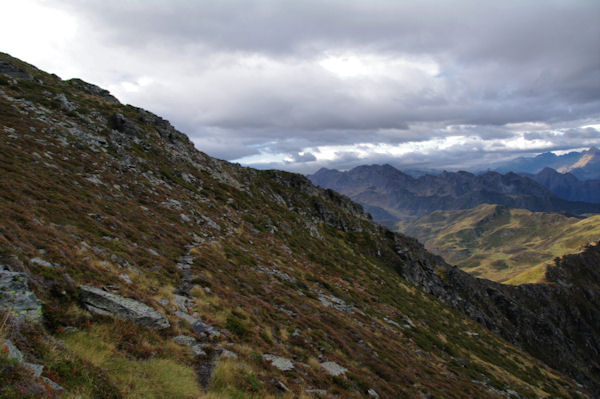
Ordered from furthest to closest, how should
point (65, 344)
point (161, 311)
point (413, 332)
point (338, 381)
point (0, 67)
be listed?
point (0, 67)
point (413, 332)
point (338, 381)
point (161, 311)
point (65, 344)

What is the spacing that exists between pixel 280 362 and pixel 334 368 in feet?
12.9

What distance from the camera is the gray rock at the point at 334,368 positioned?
14398 millimetres

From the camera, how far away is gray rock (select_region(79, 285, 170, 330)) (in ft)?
31.7

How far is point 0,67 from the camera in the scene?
154 ft

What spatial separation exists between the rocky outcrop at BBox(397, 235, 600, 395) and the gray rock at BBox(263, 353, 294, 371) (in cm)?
7202

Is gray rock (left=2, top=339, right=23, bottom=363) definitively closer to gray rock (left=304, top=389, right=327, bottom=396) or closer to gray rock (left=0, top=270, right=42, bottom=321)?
gray rock (left=0, top=270, right=42, bottom=321)

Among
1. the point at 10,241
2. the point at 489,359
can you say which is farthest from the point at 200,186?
the point at 489,359

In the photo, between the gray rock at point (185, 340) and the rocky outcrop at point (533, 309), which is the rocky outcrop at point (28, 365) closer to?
the gray rock at point (185, 340)

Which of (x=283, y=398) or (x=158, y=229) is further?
(x=158, y=229)

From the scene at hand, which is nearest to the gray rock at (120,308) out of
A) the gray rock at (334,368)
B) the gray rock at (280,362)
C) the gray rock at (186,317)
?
the gray rock at (186,317)

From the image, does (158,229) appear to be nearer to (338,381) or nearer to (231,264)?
(231,264)

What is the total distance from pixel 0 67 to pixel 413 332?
3172 inches

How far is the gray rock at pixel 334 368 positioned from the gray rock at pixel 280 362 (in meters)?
2.58

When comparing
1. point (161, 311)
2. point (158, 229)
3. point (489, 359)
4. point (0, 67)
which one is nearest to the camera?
point (161, 311)
